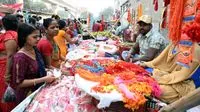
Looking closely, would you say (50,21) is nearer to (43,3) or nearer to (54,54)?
(54,54)

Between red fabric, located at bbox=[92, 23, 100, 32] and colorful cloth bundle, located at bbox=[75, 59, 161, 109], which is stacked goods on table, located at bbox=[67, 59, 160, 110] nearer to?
colorful cloth bundle, located at bbox=[75, 59, 161, 109]

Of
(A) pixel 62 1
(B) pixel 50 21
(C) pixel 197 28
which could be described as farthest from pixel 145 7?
(A) pixel 62 1

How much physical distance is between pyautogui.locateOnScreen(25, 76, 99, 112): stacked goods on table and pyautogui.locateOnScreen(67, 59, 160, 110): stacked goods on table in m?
0.22

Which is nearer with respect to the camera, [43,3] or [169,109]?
[169,109]

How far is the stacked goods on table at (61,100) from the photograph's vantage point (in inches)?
97.5

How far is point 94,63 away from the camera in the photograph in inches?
116

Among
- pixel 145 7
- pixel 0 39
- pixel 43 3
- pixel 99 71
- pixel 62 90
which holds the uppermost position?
pixel 43 3

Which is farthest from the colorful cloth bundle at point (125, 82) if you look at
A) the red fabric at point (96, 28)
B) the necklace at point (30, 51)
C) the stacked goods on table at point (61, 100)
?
the red fabric at point (96, 28)

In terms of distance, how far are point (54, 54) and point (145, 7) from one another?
609 cm

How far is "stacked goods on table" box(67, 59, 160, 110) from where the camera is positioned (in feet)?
7.03

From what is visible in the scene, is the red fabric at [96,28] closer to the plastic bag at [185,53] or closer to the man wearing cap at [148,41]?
the man wearing cap at [148,41]

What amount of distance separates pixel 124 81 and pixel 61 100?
64 centimetres

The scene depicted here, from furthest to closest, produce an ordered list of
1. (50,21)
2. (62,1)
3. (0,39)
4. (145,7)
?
(62,1)
(145,7)
(50,21)
(0,39)

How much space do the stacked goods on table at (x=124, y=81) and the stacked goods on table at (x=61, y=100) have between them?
0.22m
